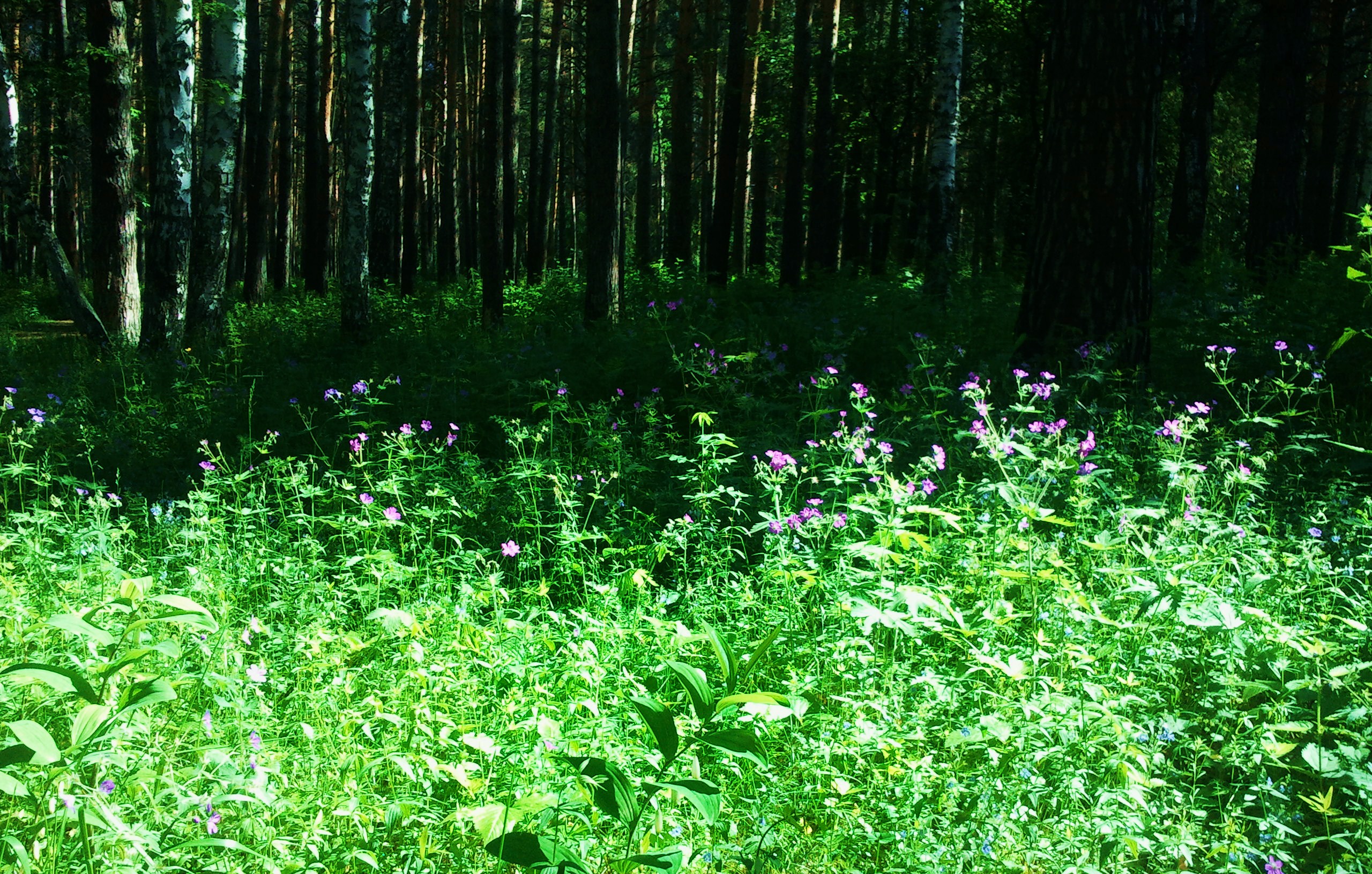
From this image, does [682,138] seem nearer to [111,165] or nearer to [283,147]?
[283,147]

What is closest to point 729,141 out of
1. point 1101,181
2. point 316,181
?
point 1101,181

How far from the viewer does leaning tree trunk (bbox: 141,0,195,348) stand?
10.4 meters

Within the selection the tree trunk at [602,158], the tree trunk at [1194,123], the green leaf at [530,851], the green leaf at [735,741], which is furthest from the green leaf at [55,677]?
the tree trunk at [1194,123]

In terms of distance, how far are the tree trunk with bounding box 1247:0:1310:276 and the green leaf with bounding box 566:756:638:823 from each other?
12814mm

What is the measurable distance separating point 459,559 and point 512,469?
53 centimetres

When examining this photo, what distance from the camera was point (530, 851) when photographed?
5.89 ft

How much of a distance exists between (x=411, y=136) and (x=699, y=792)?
23.2 metres

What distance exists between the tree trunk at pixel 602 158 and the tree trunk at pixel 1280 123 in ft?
27.3

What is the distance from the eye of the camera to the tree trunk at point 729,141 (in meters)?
14.6

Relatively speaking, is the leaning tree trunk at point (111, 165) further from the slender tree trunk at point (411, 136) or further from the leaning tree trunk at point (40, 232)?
the slender tree trunk at point (411, 136)

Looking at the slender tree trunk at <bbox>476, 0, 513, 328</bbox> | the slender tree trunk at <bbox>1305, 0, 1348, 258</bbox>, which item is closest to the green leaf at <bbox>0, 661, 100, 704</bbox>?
the slender tree trunk at <bbox>476, 0, 513, 328</bbox>

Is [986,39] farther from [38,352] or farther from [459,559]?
[459,559]

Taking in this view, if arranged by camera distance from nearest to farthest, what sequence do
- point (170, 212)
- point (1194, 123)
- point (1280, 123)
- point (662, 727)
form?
point (662, 727) < point (170, 212) < point (1280, 123) < point (1194, 123)

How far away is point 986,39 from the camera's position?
2022cm
